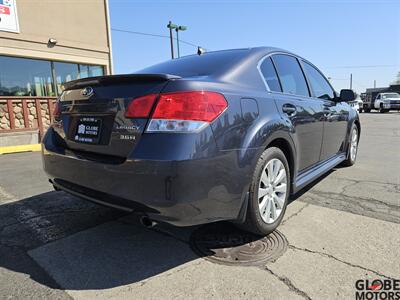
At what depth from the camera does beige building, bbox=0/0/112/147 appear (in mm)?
9750

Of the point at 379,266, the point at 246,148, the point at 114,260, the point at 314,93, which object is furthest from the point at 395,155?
the point at 114,260

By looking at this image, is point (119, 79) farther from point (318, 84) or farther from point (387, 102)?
point (387, 102)

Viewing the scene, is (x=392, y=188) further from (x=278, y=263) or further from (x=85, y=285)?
(x=85, y=285)

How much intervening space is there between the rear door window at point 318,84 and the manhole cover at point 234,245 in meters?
1.99

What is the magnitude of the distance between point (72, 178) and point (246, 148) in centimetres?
137

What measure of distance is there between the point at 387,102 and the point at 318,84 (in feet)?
90.3

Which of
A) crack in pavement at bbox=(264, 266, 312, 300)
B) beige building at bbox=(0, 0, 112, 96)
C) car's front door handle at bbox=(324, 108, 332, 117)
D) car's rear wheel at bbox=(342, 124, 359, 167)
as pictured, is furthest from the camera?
beige building at bbox=(0, 0, 112, 96)

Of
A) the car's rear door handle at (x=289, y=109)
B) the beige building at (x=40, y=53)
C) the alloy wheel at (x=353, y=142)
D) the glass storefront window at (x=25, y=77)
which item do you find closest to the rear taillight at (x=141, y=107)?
the car's rear door handle at (x=289, y=109)

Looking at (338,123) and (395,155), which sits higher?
A: (338,123)

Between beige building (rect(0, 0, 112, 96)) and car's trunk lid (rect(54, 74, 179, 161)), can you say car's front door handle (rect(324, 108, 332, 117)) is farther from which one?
beige building (rect(0, 0, 112, 96))

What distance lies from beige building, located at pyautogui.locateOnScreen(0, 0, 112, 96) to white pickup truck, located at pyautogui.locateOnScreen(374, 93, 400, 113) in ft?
80.3

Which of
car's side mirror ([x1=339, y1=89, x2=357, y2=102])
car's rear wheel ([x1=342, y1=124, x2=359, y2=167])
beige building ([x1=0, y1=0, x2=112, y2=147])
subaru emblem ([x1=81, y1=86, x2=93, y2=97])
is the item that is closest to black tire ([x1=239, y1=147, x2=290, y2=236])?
subaru emblem ([x1=81, y1=86, x2=93, y2=97])

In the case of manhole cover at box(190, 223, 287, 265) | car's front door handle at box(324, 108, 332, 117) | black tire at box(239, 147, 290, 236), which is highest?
car's front door handle at box(324, 108, 332, 117)

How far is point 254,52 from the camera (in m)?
2.95
